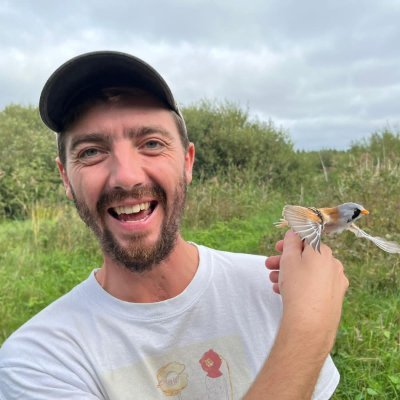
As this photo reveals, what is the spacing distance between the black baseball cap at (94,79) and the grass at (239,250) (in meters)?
2.74

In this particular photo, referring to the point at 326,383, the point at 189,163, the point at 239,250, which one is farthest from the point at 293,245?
the point at 239,250

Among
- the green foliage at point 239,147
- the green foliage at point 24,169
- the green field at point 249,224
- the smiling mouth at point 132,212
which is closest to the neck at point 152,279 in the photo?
the smiling mouth at point 132,212

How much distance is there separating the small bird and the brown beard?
0.44m

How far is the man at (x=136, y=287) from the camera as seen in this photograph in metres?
1.53

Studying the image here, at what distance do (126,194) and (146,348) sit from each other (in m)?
0.54

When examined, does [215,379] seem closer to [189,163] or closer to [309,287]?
[309,287]

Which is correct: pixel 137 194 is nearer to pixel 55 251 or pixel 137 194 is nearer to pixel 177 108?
pixel 177 108

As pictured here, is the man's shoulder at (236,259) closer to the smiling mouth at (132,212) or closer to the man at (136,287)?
the man at (136,287)

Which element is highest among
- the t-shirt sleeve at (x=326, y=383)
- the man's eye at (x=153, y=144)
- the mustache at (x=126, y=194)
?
the man's eye at (x=153, y=144)

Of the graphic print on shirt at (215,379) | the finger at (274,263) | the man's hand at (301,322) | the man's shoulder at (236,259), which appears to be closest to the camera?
the man's hand at (301,322)

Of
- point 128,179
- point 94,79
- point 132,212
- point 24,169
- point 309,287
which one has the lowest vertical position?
point 309,287

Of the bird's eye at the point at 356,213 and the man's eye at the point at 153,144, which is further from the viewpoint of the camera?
the man's eye at the point at 153,144

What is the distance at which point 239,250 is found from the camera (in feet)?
26.1

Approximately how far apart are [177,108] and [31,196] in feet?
35.7
